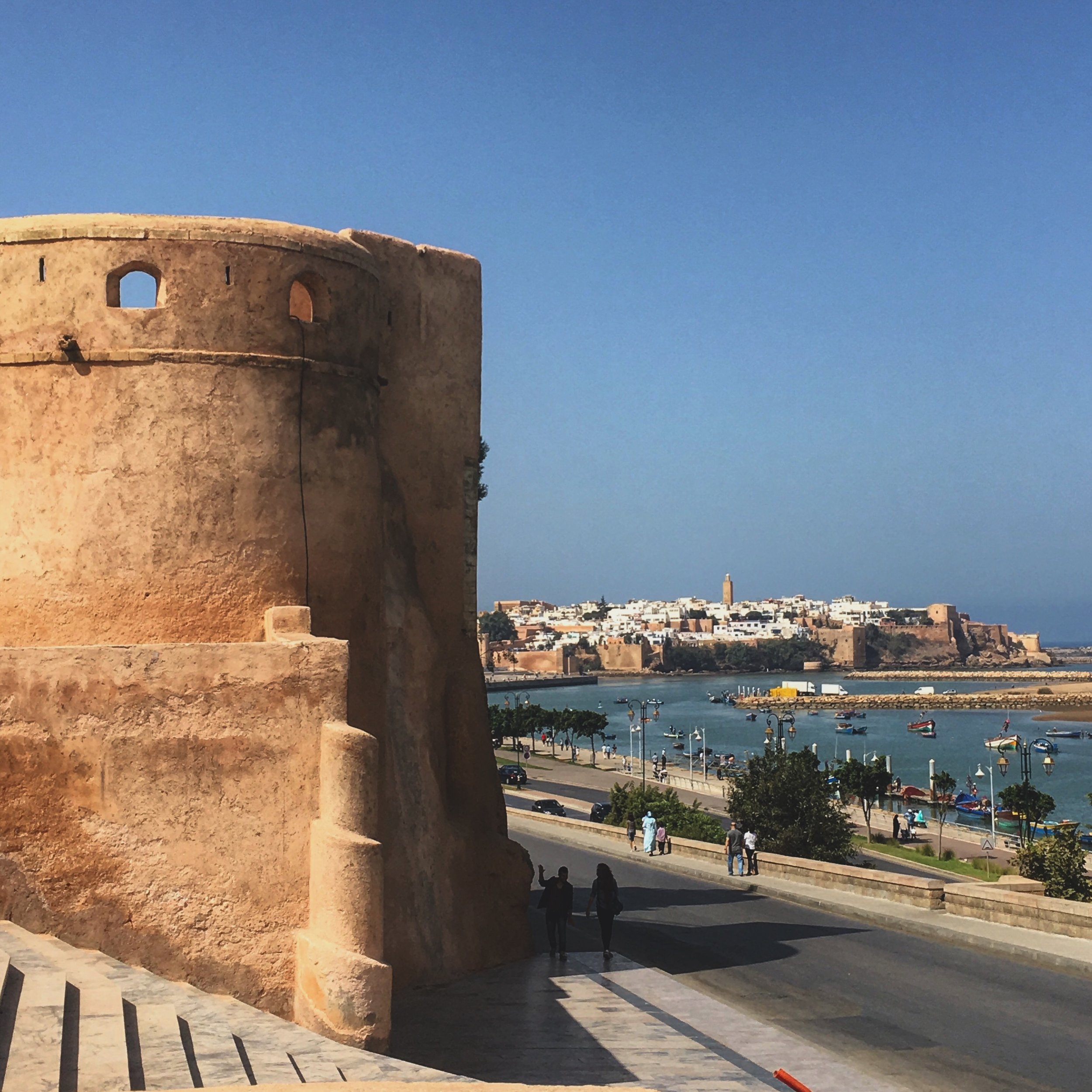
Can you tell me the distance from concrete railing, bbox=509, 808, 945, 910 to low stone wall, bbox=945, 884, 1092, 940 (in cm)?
32

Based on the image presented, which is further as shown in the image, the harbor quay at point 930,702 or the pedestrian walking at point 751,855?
the harbor quay at point 930,702

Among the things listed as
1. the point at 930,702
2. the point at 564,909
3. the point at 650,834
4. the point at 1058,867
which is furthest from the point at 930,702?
the point at 564,909

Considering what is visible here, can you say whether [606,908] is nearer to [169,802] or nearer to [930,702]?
[169,802]

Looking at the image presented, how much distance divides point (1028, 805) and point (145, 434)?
3969 cm

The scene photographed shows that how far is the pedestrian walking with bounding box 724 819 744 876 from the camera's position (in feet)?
67.4

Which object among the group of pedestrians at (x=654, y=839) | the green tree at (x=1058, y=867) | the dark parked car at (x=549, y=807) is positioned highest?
the green tree at (x=1058, y=867)

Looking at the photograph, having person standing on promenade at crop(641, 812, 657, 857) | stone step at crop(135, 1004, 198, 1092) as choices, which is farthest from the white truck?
stone step at crop(135, 1004, 198, 1092)

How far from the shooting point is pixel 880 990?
12.8 metres

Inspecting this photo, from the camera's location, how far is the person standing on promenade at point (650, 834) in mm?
23641

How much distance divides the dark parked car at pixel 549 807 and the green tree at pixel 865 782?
9614mm

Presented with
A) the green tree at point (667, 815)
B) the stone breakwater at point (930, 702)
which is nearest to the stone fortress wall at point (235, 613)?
the green tree at point (667, 815)

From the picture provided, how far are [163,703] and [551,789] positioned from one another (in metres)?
45.4

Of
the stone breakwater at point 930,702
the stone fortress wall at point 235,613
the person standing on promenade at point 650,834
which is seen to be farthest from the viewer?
the stone breakwater at point 930,702

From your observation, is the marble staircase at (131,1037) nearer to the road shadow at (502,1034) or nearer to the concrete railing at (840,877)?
the road shadow at (502,1034)
